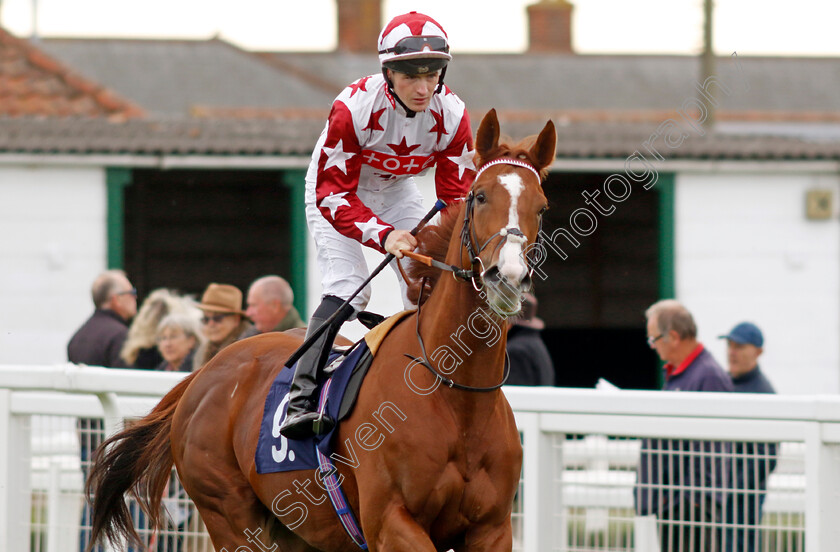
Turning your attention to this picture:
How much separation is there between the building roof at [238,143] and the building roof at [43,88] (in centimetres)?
250

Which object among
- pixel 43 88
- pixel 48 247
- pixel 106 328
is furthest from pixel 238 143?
pixel 43 88

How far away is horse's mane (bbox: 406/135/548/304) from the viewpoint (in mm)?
3453

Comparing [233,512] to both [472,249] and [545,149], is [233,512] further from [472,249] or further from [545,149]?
[545,149]

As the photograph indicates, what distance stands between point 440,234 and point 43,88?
10.6m

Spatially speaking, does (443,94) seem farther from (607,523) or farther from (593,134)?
(593,134)

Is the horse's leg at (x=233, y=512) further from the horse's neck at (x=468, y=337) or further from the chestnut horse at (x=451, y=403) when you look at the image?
the horse's neck at (x=468, y=337)

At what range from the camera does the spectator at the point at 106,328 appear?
6438mm

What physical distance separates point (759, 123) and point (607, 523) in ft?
84.2

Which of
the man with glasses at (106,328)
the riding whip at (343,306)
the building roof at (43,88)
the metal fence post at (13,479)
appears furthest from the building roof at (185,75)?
the riding whip at (343,306)

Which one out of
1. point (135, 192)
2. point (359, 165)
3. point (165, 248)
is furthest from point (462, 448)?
point (165, 248)

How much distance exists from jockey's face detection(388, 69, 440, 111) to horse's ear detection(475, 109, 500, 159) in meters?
0.36

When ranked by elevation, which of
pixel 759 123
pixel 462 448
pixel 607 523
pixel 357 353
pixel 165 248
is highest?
pixel 759 123

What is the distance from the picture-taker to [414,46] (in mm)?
3643

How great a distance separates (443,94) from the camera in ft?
12.9
